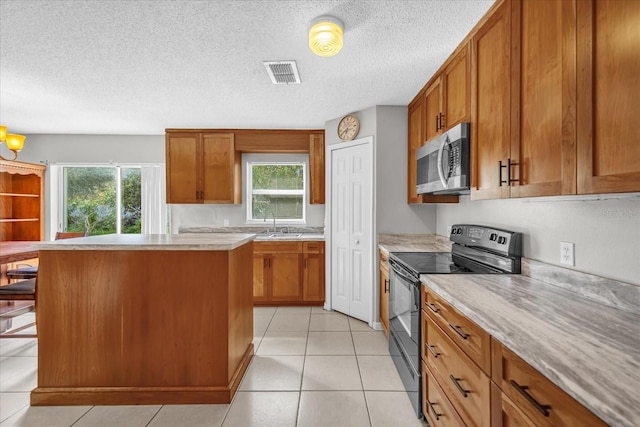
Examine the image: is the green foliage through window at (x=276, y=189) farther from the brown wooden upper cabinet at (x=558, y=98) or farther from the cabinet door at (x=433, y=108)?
the brown wooden upper cabinet at (x=558, y=98)

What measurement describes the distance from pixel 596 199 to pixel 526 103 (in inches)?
20.6

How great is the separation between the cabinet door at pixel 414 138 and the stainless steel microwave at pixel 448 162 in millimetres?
426

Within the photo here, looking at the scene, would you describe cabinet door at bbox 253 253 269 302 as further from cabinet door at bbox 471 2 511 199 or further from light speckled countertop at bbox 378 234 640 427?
cabinet door at bbox 471 2 511 199

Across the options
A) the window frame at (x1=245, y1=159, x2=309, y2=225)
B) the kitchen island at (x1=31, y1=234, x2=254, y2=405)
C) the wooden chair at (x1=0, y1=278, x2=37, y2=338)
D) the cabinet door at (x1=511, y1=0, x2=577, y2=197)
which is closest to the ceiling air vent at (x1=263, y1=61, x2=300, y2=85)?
the kitchen island at (x1=31, y1=234, x2=254, y2=405)

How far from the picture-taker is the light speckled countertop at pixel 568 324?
0.69 metres

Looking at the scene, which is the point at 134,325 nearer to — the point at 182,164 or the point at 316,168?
the point at 182,164

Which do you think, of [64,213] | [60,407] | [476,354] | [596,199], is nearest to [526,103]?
[596,199]

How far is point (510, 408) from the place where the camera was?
987mm

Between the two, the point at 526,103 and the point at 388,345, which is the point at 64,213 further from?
the point at 526,103

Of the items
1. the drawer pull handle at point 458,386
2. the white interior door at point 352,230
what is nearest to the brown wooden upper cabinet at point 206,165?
the white interior door at point 352,230

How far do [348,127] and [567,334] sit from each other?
3020 millimetres

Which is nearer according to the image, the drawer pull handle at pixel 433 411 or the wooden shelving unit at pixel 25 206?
the drawer pull handle at pixel 433 411

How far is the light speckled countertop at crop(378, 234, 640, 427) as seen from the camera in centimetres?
69

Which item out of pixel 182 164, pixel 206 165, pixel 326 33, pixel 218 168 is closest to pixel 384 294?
pixel 326 33
